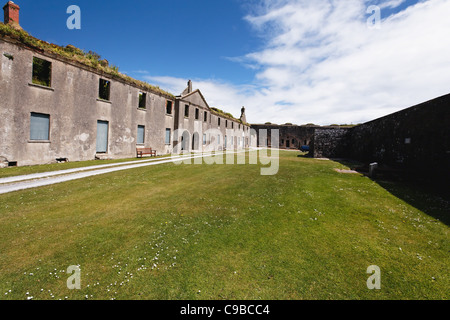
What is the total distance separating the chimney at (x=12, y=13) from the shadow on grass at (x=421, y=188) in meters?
25.4

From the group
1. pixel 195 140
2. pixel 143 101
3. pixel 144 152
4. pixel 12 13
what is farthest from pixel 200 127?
pixel 12 13

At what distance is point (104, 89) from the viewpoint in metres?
18.4

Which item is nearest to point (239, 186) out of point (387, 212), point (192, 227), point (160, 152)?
point (192, 227)

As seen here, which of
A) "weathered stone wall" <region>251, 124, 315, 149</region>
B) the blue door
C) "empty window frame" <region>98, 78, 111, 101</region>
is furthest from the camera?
"weathered stone wall" <region>251, 124, 315, 149</region>

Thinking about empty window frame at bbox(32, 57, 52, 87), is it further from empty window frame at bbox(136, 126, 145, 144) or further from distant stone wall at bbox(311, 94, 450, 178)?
distant stone wall at bbox(311, 94, 450, 178)

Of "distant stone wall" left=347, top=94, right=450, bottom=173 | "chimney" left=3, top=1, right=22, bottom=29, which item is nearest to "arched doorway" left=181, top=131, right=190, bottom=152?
"chimney" left=3, top=1, right=22, bottom=29

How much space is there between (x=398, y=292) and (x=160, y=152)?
78.9 feet

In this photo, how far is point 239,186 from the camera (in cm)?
960

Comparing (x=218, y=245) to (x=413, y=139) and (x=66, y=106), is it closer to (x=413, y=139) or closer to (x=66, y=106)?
(x=413, y=139)

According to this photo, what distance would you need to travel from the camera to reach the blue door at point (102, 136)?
56.5 feet

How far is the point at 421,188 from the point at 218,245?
10546 mm

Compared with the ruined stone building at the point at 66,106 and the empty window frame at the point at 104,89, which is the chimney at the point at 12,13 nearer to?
the ruined stone building at the point at 66,106

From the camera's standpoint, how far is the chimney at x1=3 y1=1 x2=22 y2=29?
A: 13.8 metres

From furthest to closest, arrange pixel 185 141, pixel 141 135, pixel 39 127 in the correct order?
pixel 185 141, pixel 141 135, pixel 39 127
